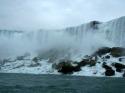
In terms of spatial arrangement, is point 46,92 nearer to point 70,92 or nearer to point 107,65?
point 70,92

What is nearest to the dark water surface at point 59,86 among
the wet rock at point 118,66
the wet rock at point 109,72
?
the wet rock at point 109,72

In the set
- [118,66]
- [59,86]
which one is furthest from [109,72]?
[59,86]

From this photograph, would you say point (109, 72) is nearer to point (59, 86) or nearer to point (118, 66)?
point (118, 66)

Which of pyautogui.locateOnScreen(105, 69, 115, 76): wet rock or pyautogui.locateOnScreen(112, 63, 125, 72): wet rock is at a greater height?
pyautogui.locateOnScreen(112, 63, 125, 72): wet rock

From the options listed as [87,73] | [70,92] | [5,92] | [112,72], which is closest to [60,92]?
[70,92]

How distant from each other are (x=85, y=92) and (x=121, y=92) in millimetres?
8105

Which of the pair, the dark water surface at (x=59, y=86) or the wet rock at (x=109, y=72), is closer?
the dark water surface at (x=59, y=86)

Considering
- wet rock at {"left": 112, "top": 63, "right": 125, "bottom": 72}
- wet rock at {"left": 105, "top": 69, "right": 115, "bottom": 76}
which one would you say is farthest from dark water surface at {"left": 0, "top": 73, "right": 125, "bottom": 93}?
wet rock at {"left": 112, "top": 63, "right": 125, "bottom": 72}

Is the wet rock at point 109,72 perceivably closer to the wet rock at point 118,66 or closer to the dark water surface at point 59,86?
the wet rock at point 118,66

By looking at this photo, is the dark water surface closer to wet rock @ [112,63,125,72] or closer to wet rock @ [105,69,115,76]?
wet rock @ [105,69,115,76]

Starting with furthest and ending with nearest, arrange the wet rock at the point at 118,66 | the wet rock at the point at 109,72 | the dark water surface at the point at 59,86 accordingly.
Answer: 1. the wet rock at the point at 118,66
2. the wet rock at the point at 109,72
3. the dark water surface at the point at 59,86

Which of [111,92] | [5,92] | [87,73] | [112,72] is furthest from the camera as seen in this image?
[87,73]

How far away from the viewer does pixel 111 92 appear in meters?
63.0

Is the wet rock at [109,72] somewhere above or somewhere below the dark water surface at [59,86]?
below
